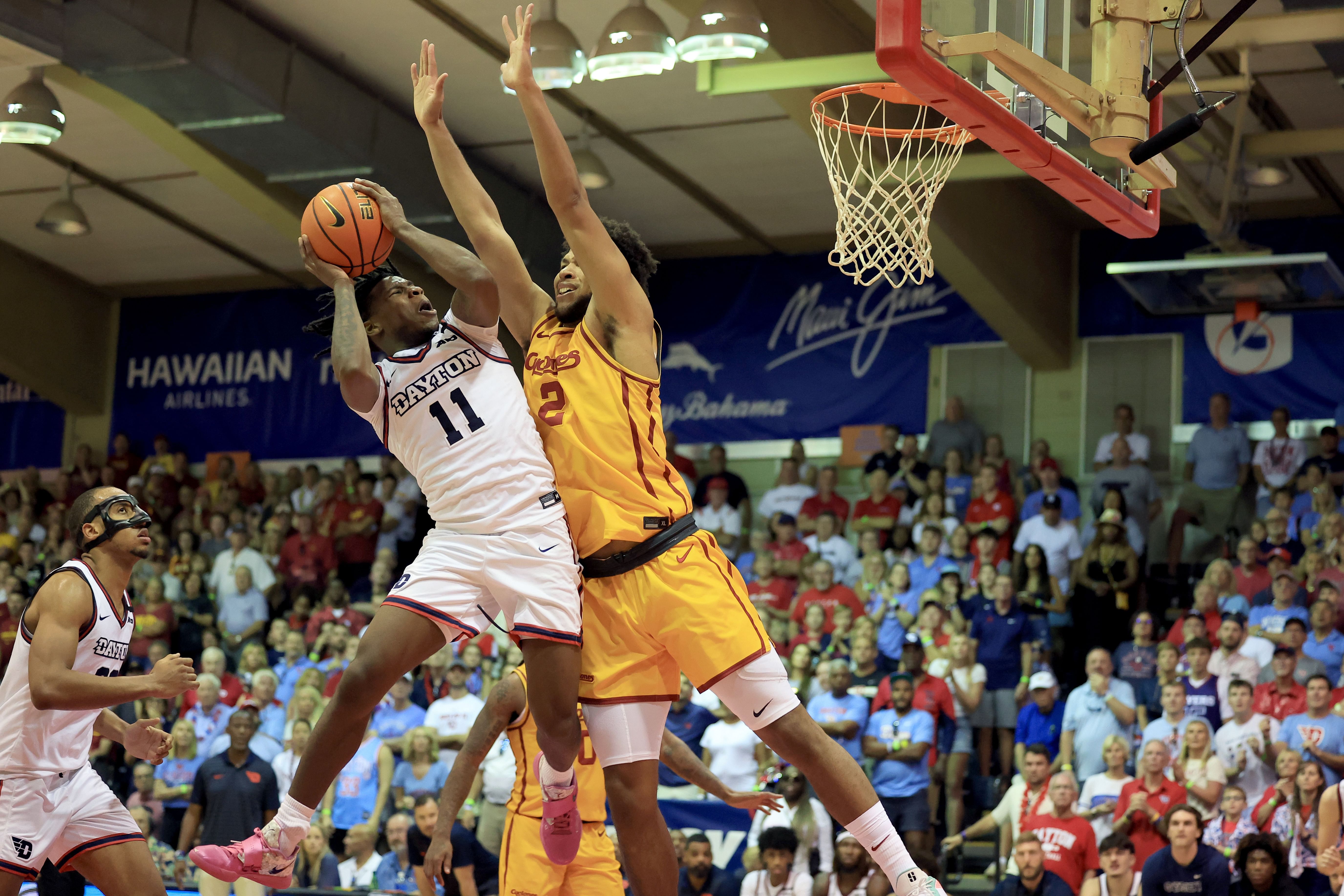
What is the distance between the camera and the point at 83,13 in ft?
44.1

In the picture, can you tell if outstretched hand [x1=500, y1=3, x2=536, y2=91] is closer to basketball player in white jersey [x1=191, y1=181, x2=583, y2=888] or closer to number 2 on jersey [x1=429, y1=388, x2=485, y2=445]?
basketball player in white jersey [x1=191, y1=181, x2=583, y2=888]

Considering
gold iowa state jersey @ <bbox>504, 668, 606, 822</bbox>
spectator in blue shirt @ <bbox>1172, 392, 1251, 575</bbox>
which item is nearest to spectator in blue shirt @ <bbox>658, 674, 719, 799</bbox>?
gold iowa state jersey @ <bbox>504, 668, 606, 822</bbox>

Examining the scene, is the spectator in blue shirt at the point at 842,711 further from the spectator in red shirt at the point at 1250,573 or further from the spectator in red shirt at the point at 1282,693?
the spectator in red shirt at the point at 1250,573

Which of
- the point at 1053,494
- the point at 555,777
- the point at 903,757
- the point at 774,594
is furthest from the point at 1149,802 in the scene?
the point at 555,777

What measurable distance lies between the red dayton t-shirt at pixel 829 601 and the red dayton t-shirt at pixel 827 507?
207 cm

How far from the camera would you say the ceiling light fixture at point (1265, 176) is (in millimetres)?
13914

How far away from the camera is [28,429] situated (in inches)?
943

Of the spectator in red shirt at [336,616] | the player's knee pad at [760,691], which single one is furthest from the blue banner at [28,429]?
the player's knee pad at [760,691]

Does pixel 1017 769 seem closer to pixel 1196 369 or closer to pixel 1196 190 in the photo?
pixel 1196 190

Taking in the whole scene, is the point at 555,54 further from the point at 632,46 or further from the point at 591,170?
the point at 591,170

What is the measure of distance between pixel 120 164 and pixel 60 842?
1417cm

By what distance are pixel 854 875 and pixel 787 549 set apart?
5.63 m

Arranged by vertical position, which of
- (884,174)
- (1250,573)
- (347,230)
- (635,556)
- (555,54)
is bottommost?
(635,556)

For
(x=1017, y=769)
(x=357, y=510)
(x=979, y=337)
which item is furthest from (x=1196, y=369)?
(x=357, y=510)
